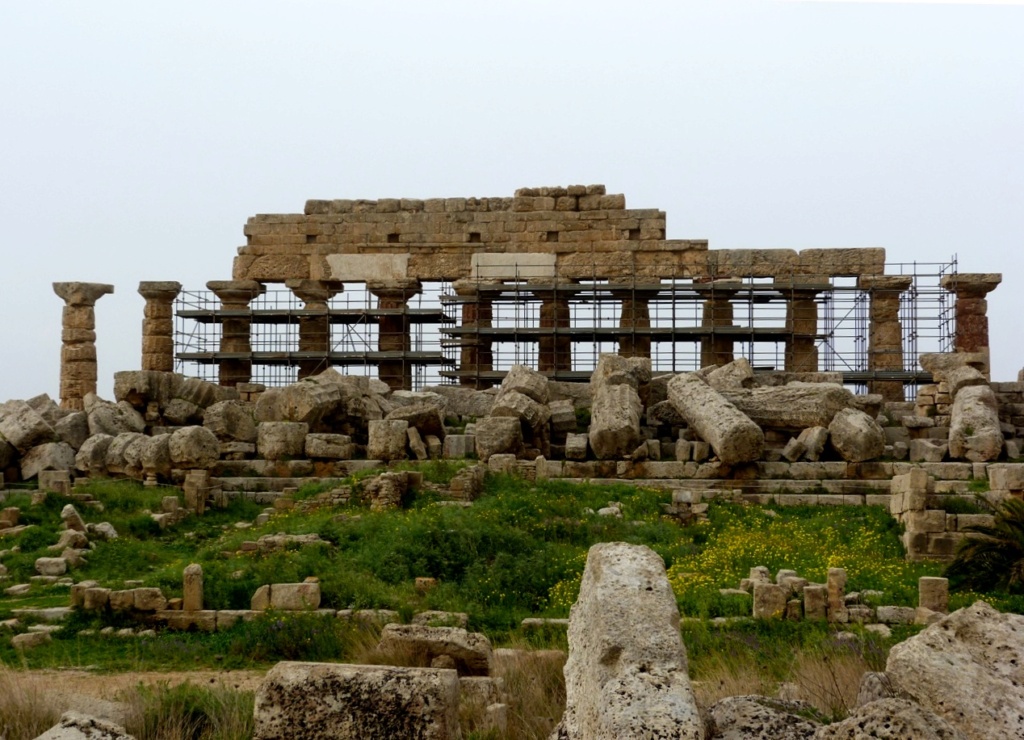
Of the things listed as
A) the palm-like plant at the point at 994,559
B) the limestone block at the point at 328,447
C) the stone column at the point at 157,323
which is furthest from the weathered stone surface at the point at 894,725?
the stone column at the point at 157,323

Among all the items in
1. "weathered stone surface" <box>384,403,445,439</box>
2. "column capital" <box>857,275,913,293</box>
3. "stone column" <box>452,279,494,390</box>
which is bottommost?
"weathered stone surface" <box>384,403,445,439</box>

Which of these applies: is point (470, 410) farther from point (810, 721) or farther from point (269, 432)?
point (810, 721)

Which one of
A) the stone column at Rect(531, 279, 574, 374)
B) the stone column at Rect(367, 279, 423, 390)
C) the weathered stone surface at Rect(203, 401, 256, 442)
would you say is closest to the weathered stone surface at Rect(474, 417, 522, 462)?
the weathered stone surface at Rect(203, 401, 256, 442)

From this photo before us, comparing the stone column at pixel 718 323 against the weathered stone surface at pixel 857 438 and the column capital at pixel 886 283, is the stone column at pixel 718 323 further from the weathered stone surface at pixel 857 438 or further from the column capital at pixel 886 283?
the weathered stone surface at pixel 857 438

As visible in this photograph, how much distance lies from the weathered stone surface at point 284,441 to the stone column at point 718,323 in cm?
1150

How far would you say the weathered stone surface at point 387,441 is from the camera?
20.0 metres

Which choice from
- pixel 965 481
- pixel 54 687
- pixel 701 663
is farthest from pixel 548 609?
pixel 965 481

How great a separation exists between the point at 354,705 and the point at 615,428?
42.5 ft

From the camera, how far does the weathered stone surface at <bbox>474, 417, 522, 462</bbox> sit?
19375 millimetres

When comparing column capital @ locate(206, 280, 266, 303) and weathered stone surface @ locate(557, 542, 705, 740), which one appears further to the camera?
column capital @ locate(206, 280, 266, 303)

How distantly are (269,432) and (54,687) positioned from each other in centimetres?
1129

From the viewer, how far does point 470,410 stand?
76.7ft

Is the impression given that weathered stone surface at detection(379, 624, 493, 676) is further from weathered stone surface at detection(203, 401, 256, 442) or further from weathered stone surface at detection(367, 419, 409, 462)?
weathered stone surface at detection(203, 401, 256, 442)

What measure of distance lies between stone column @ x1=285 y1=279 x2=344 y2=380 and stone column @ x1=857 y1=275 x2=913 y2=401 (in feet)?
39.2
